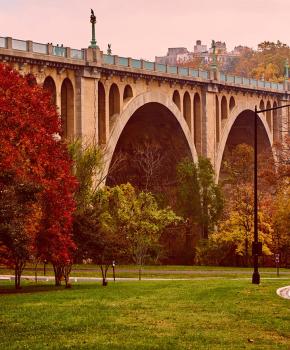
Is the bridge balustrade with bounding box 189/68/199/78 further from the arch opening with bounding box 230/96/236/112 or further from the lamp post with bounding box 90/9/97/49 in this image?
the lamp post with bounding box 90/9/97/49

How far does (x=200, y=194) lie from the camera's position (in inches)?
2741

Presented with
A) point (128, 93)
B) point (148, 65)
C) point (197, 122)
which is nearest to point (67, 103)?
point (128, 93)

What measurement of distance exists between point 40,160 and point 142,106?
3094 cm

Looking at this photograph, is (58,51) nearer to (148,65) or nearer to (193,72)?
(148,65)

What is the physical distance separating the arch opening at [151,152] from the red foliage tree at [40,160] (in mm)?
30901

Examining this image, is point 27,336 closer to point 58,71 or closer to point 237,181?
point 58,71

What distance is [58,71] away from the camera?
171 feet

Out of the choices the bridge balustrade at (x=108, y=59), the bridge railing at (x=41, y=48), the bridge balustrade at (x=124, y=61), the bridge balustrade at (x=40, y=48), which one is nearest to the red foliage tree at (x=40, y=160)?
the bridge railing at (x=41, y=48)

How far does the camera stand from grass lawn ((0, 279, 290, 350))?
1711 cm

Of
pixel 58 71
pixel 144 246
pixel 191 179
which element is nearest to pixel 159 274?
pixel 144 246

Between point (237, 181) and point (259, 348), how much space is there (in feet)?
206

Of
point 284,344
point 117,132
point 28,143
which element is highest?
point 117,132

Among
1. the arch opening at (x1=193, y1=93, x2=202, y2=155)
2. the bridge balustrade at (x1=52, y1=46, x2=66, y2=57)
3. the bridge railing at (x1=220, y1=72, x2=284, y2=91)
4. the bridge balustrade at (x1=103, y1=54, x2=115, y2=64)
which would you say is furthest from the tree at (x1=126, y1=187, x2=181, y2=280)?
the bridge railing at (x1=220, y1=72, x2=284, y2=91)

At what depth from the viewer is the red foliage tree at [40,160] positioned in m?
33.2
